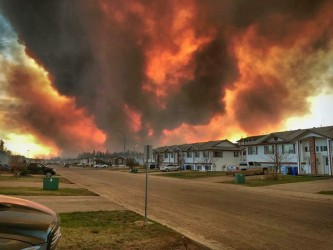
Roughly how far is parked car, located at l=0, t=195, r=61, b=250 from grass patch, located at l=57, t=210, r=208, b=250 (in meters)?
3.18

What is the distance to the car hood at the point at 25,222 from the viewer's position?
3.45 metres

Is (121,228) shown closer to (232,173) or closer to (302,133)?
(232,173)

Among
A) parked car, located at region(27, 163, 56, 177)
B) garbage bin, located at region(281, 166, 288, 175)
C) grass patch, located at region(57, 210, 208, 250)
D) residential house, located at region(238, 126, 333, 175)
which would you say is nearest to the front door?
residential house, located at region(238, 126, 333, 175)

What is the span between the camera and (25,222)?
149 inches

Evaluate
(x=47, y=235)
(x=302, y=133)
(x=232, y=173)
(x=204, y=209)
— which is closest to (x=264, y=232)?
(x=204, y=209)

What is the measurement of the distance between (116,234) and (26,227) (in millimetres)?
5313

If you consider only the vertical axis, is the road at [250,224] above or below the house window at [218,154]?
below

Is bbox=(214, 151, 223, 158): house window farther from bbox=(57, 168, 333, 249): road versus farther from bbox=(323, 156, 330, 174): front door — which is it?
bbox=(57, 168, 333, 249): road

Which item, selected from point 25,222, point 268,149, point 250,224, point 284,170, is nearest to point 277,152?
point 284,170

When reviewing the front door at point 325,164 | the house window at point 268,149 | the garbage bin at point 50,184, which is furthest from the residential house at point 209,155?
the garbage bin at point 50,184

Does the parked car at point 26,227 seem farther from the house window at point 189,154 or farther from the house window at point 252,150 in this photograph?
the house window at point 189,154

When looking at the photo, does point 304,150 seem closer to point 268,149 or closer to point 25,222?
point 268,149

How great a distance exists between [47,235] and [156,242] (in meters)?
4.63

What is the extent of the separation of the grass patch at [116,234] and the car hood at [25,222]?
3.13 metres
